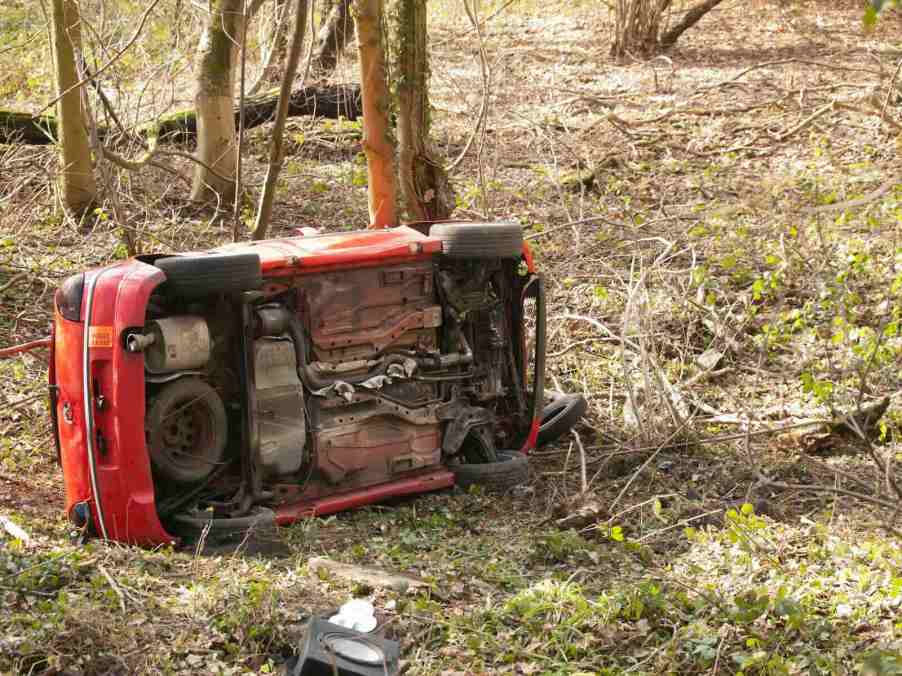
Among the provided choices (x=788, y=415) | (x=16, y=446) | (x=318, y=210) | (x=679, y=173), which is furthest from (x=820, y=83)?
(x=16, y=446)

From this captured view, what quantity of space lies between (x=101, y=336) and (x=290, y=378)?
107 centimetres

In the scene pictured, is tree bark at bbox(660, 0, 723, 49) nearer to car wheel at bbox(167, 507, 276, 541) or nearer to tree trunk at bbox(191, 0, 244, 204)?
tree trunk at bbox(191, 0, 244, 204)

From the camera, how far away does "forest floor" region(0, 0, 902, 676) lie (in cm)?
461

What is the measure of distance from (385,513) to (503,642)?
6.57 feet

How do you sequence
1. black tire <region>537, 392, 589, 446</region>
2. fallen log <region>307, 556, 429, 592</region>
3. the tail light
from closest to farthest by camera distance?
fallen log <region>307, 556, 429, 592</region> → the tail light → black tire <region>537, 392, 589, 446</region>

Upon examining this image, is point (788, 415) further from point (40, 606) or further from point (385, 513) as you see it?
point (40, 606)

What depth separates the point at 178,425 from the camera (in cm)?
583

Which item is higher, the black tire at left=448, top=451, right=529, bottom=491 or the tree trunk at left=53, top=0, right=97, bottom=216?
the tree trunk at left=53, top=0, right=97, bottom=216

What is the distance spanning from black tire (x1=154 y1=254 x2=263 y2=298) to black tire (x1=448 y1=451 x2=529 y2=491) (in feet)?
6.37

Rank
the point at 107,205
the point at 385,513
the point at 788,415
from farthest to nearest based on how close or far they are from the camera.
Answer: the point at 107,205, the point at 788,415, the point at 385,513

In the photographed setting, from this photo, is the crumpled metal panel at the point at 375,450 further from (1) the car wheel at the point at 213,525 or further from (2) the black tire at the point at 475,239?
(2) the black tire at the point at 475,239

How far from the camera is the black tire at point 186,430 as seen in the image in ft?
18.7

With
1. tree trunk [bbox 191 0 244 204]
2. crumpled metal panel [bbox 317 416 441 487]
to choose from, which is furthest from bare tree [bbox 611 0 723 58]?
crumpled metal panel [bbox 317 416 441 487]

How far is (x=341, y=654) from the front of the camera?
4.22 meters
